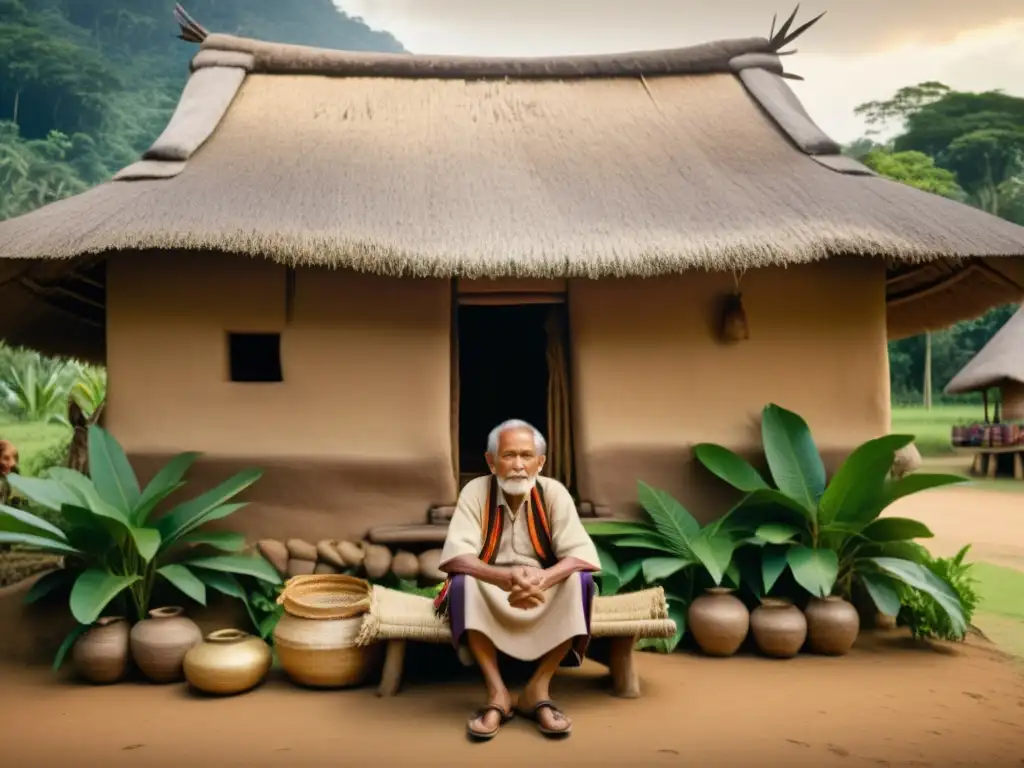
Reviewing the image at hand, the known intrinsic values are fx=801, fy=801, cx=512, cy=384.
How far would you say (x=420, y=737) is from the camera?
3141 millimetres

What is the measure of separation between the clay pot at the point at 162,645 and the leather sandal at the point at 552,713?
1667mm

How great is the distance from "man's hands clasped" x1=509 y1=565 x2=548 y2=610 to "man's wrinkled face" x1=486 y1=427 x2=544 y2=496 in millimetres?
355

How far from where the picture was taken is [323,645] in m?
3.67

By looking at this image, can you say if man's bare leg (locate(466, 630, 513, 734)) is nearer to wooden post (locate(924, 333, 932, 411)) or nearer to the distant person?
the distant person

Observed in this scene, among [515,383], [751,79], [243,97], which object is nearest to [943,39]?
[751,79]

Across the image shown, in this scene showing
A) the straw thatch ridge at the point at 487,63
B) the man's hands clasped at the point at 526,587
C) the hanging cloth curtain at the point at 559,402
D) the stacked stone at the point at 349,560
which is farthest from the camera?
the straw thatch ridge at the point at 487,63

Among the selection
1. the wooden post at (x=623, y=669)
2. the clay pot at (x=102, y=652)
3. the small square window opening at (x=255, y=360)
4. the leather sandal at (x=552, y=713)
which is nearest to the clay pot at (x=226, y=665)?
the clay pot at (x=102, y=652)

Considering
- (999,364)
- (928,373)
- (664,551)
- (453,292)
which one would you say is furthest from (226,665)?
(928,373)

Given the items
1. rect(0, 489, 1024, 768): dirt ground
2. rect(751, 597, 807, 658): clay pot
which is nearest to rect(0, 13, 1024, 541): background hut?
rect(751, 597, 807, 658): clay pot

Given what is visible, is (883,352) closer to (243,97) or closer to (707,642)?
(707,642)

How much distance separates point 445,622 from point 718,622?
4.93ft

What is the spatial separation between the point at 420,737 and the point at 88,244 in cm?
302

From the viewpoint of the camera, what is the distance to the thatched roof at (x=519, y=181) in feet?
14.5

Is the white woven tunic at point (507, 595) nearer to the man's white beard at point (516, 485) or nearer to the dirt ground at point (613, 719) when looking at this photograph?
the man's white beard at point (516, 485)
